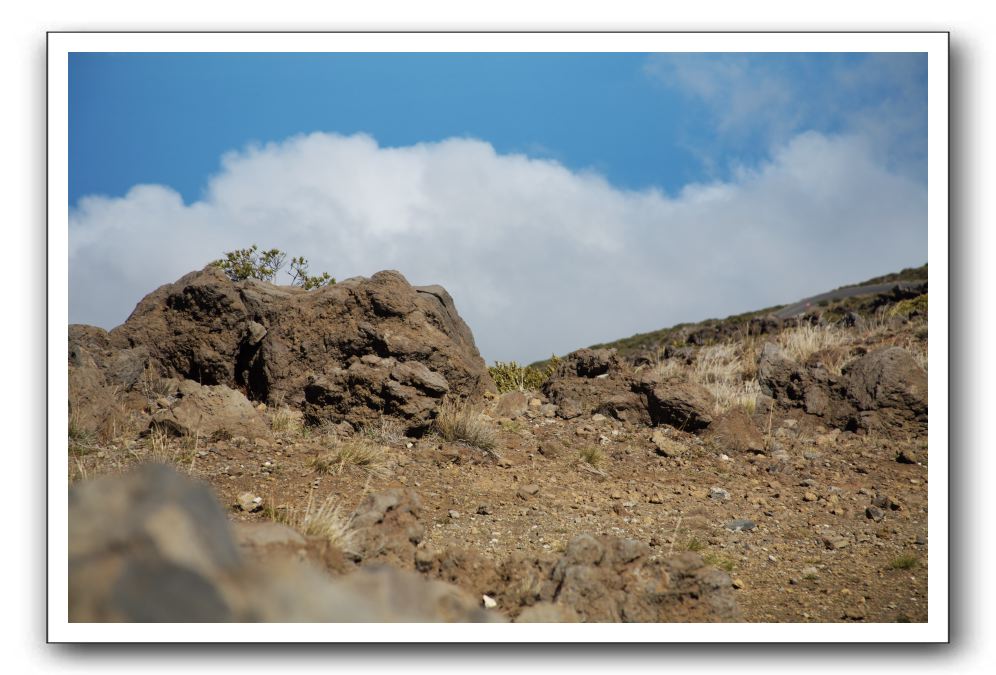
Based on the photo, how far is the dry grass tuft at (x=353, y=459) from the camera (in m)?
5.72

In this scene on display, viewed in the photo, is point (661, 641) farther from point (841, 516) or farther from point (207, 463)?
point (207, 463)

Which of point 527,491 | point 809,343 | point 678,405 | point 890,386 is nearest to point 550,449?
point 527,491

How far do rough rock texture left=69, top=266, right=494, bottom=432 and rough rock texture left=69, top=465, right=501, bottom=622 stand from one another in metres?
4.52

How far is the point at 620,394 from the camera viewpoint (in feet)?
27.1

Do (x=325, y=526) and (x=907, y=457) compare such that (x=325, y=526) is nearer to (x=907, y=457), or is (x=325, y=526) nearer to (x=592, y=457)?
(x=592, y=457)

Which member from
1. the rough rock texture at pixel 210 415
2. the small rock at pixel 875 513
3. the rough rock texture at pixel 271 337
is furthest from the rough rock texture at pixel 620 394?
the rough rock texture at pixel 210 415

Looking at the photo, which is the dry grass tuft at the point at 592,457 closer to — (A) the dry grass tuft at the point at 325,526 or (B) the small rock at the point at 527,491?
(B) the small rock at the point at 527,491

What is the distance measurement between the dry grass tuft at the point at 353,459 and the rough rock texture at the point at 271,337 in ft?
4.25

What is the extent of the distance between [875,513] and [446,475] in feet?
10.9

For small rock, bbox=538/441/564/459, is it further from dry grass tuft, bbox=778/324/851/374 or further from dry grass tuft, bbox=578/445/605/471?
dry grass tuft, bbox=778/324/851/374
